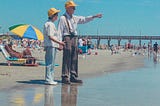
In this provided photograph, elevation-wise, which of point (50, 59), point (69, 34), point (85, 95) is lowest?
point (85, 95)

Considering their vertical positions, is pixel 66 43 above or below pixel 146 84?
above

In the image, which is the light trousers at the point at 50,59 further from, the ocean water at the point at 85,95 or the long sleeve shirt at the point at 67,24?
the long sleeve shirt at the point at 67,24

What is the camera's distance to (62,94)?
9.51 metres

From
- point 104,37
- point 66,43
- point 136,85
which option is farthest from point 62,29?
point 104,37

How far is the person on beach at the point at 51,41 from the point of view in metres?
11.1

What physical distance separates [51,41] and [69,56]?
66cm

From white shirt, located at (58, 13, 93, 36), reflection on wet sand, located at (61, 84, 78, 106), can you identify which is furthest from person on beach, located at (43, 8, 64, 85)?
reflection on wet sand, located at (61, 84, 78, 106)

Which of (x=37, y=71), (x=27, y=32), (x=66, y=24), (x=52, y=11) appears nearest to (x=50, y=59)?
(x=66, y=24)

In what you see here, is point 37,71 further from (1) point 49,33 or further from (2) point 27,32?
(1) point 49,33

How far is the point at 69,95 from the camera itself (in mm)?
9383

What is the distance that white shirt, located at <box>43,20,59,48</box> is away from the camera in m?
11.2

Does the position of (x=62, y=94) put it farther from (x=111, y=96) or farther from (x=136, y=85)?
(x=136, y=85)

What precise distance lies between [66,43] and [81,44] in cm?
2963

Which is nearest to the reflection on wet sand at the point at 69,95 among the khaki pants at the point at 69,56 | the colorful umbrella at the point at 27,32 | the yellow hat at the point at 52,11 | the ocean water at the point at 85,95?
the ocean water at the point at 85,95
